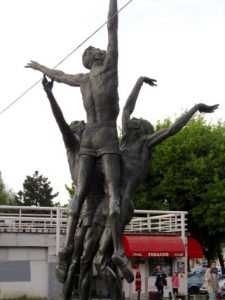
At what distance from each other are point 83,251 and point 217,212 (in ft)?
116

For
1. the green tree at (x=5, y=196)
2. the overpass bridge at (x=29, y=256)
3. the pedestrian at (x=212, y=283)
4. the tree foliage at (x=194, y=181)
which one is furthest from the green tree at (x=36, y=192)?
the pedestrian at (x=212, y=283)

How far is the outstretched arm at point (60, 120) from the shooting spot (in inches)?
450

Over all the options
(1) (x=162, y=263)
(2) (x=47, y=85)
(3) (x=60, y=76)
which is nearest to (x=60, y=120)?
(2) (x=47, y=85)

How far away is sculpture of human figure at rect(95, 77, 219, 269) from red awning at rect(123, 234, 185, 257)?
76.4 feet

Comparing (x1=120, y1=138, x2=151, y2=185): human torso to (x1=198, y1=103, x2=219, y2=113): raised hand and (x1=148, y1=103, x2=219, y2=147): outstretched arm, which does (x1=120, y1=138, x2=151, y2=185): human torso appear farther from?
(x1=198, y1=103, x2=219, y2=113): raised hand

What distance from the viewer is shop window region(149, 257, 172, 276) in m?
37.1

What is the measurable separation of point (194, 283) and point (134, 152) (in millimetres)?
29748

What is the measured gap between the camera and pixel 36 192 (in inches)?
3472

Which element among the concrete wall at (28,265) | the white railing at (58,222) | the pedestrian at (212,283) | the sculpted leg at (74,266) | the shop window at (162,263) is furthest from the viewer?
the shop window at (162,263)

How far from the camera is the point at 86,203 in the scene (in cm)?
1175

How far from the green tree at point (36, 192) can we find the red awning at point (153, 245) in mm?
51810

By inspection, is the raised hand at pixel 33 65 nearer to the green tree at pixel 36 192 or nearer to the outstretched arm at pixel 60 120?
the outstretched arm at pixel 60 120

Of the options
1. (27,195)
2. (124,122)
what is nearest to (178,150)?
(124,122)

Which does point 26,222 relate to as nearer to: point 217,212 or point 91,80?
point 217,212
